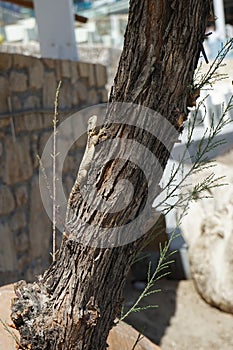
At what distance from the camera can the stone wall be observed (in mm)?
3158

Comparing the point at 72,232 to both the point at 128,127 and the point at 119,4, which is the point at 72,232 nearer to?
the point at 128,127

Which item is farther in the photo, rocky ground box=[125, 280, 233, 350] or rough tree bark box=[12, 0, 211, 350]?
rocky ground box=[125, 280, 233, 350]

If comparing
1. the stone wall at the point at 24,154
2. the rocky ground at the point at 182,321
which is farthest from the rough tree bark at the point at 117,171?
the rocky ground at the point at 182,321

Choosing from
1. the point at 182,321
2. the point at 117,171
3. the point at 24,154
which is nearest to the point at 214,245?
the point at 182,321

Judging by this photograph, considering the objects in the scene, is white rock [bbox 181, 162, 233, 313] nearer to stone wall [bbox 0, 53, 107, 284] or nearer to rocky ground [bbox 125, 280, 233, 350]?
rocky ground [bbox 125, 280, 233, 350]

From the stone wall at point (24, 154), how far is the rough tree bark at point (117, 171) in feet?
5.66

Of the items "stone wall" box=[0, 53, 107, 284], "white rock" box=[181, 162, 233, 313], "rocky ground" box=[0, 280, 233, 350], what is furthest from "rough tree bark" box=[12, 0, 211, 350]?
"white rock" box=[181, 162, 233, 313]

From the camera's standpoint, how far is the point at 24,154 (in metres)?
3.38

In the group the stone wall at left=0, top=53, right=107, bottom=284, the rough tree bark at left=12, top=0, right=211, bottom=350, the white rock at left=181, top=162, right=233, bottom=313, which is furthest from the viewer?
the white rock at left=181, top=162, right=233, bottom=313

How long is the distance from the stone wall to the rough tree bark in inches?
67.9

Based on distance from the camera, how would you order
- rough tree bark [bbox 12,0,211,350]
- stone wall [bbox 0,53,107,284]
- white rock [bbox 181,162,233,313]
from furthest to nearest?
white rock [bbox 181,162,233,313], stone wall [bbox 0,53,107,284], rough tree bark [bbox 12,0,211,350]

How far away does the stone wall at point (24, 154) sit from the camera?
316cm

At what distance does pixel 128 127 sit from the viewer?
1387mm

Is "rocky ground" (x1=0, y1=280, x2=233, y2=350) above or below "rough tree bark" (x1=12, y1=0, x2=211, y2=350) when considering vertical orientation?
below
